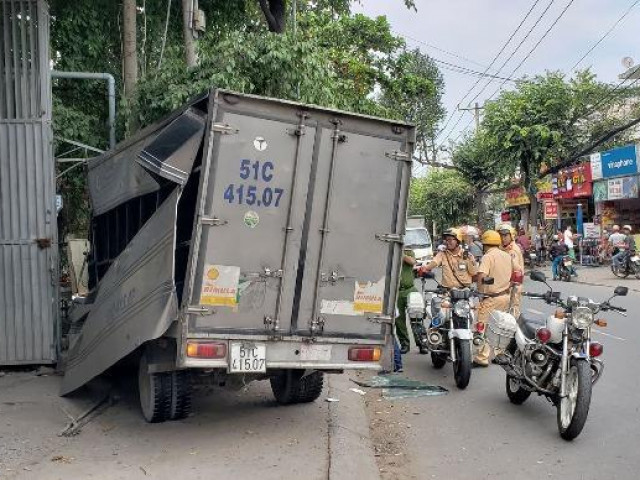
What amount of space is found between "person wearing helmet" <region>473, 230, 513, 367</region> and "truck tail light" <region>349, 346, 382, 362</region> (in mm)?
2795

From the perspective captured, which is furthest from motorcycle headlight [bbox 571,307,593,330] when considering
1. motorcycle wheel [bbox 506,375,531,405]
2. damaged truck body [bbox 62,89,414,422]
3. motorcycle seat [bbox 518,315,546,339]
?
damaged truck body [bbox 62,89,414,422]

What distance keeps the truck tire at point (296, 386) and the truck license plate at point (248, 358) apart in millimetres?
1197

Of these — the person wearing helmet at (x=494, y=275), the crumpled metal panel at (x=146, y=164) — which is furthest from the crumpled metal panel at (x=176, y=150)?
the person wearing helmet at (x=494, y=275)

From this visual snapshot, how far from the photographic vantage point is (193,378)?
602cm

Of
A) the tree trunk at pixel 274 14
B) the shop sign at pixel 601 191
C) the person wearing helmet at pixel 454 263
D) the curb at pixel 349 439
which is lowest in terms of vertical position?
the curb at pixel 349 439

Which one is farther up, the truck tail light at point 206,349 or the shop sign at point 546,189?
the shop sign at point 546,189

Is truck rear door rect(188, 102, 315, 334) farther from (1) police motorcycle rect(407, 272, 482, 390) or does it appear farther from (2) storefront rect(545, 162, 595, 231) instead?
(2) storefront rect(545, 162, 595, 231)

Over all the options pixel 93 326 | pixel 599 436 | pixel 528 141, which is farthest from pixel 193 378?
pixel 528 141

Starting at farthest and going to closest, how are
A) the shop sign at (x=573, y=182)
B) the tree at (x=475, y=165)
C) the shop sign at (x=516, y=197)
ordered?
the shop sign at (x=516, y=197) → the tree at (x=475, y=165) → the shop sign at (x=573, y=182)

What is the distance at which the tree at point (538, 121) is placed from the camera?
1128 inches

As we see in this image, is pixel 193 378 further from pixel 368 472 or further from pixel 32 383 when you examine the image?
pixel 32 383

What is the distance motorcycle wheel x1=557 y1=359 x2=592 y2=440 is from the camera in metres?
5.37

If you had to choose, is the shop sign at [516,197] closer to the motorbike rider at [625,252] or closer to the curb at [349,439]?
the motorbike rider at [625,252]

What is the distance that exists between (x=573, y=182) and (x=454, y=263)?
83.9ft
